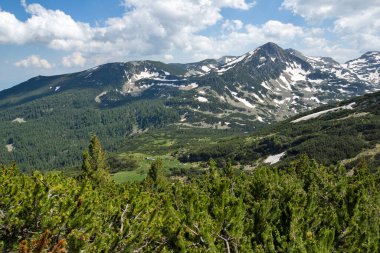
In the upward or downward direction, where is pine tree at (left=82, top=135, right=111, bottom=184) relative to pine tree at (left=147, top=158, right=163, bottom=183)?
upward

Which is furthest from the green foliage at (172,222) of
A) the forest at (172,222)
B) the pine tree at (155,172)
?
the pine tree at (155,172)

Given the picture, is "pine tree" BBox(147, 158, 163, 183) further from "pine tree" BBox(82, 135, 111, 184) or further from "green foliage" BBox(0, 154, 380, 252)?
"green foliage" BBox(0, 154, 380, 252)

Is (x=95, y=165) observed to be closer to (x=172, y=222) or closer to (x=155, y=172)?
(x=155, y=172)

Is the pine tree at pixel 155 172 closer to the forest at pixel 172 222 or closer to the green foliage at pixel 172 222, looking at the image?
the forest at pixel 172 222

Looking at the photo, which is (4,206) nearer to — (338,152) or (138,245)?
(138,245)

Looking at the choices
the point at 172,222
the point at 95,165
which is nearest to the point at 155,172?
the point at 95,165

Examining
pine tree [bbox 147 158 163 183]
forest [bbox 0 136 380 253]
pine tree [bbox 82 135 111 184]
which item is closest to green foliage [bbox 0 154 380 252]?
forest [bbox 0 136 380 253]

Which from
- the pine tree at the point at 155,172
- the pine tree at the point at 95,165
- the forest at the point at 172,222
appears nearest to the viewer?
the forest at the point at 172,222

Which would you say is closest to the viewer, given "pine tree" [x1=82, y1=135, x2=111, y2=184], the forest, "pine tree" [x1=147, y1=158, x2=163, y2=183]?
the forest

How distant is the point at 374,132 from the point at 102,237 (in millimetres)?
179690

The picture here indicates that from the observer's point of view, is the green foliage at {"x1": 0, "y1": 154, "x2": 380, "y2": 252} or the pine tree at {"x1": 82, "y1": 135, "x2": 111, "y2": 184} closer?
the green foliage at {"x1": 0, "y1": 154, "x2": 380, "y2": 252}

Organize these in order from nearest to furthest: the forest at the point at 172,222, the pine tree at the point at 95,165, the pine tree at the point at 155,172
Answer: the forest at the point at 172,222 → the pine tree at the point at 95,165 → the pine tree at the point at 155,172

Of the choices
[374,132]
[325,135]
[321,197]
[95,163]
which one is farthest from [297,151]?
[321,197]

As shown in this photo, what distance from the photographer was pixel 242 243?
2258 centimetres
